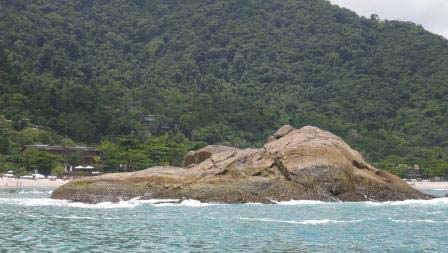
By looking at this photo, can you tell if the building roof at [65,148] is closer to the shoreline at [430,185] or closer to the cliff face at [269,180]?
the shoreline at [430,185]

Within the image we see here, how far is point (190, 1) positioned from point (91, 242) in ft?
583

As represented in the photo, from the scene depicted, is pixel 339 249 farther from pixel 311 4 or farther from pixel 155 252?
pixel 311 4

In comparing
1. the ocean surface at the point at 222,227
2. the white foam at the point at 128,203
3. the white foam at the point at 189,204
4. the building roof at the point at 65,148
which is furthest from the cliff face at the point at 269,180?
the building roof at the point at 65,148

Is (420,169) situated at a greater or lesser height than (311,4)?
lesser

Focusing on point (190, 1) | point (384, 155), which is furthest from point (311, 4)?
point (384, 155)

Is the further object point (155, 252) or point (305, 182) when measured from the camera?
point (305, 182)

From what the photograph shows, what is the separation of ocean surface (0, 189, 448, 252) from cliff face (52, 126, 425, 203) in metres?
1.61

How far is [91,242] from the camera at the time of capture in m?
23.5

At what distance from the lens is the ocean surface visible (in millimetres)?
23062

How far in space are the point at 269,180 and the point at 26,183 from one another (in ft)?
132

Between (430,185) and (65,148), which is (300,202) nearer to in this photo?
(430,185)

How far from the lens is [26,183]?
244 feet

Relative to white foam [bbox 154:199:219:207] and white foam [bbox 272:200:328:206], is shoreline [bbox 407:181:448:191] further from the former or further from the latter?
white foam [bbox 154:199:219:207]

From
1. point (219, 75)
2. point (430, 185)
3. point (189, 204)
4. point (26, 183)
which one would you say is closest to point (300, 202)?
point (189, 204)
